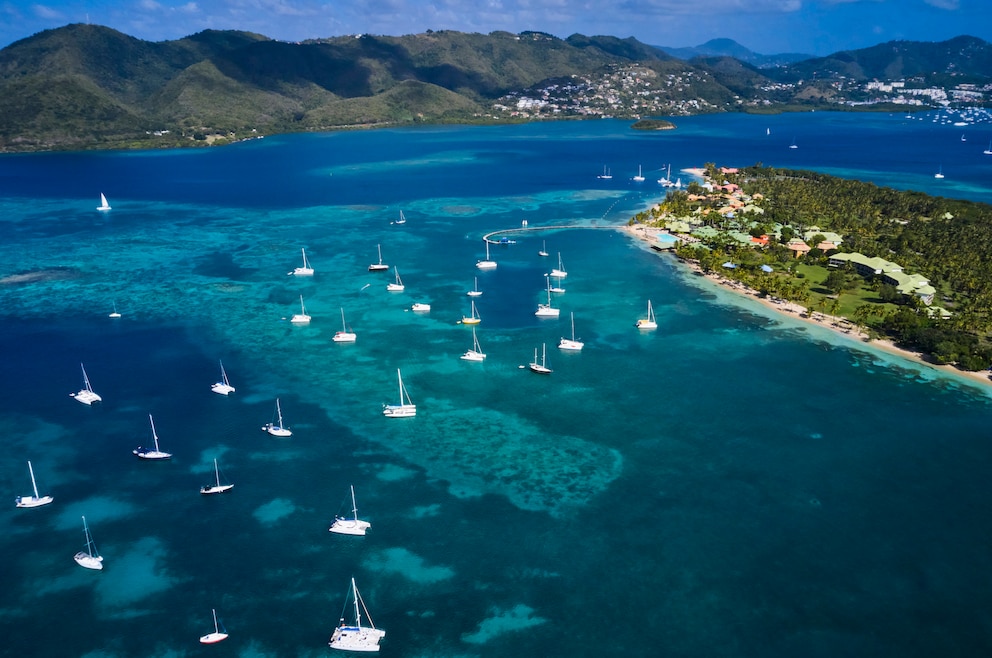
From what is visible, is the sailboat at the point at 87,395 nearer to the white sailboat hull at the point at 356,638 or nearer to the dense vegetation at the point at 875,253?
the white sailboat hull at the point at 356,638

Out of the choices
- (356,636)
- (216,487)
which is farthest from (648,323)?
(356,636)

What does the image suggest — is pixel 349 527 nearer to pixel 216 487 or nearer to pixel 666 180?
pixel 216 487

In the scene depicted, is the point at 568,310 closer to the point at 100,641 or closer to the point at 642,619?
the point at 642,619

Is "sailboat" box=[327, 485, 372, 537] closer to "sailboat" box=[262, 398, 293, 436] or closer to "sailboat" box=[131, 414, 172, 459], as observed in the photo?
"sailboat" box=[262, 398, 293, 436]

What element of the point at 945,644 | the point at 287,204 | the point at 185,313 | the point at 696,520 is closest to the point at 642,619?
the point at 696,520

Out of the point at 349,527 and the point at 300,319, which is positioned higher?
the point at 300,319

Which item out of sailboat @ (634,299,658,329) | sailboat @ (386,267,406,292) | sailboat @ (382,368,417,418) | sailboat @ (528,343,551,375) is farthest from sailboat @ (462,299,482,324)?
sailboat @ (382,368,417,418)
